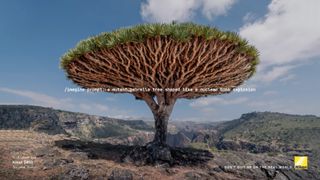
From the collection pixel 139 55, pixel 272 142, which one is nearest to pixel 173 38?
pixel 139 55

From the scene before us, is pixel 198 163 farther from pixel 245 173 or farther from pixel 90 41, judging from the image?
pixel 90 41

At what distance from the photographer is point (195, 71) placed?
576 inches

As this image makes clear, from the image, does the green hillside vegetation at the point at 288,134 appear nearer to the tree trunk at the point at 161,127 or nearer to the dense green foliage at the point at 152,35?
the tree trunk at the point at 161,127

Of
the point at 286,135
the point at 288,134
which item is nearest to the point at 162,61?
the point at 286,135

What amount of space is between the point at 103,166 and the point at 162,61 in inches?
228

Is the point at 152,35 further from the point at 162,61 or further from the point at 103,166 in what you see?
the point at 103,166

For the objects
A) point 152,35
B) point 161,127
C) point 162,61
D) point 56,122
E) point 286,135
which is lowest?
point 286,135

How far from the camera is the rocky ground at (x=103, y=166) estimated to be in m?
11.0

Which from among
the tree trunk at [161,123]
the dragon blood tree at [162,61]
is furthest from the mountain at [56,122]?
the tree trunk at [161,123]

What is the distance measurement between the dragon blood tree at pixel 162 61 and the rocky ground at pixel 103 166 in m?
2.78

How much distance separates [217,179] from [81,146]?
28.1 feet

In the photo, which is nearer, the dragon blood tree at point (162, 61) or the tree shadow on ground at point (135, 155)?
the dragon blood tree at point (162, 61)

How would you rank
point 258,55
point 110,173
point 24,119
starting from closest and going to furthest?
1. point 110,173
2. point 258,55
3. point 24,119

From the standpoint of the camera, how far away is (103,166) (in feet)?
39.9
